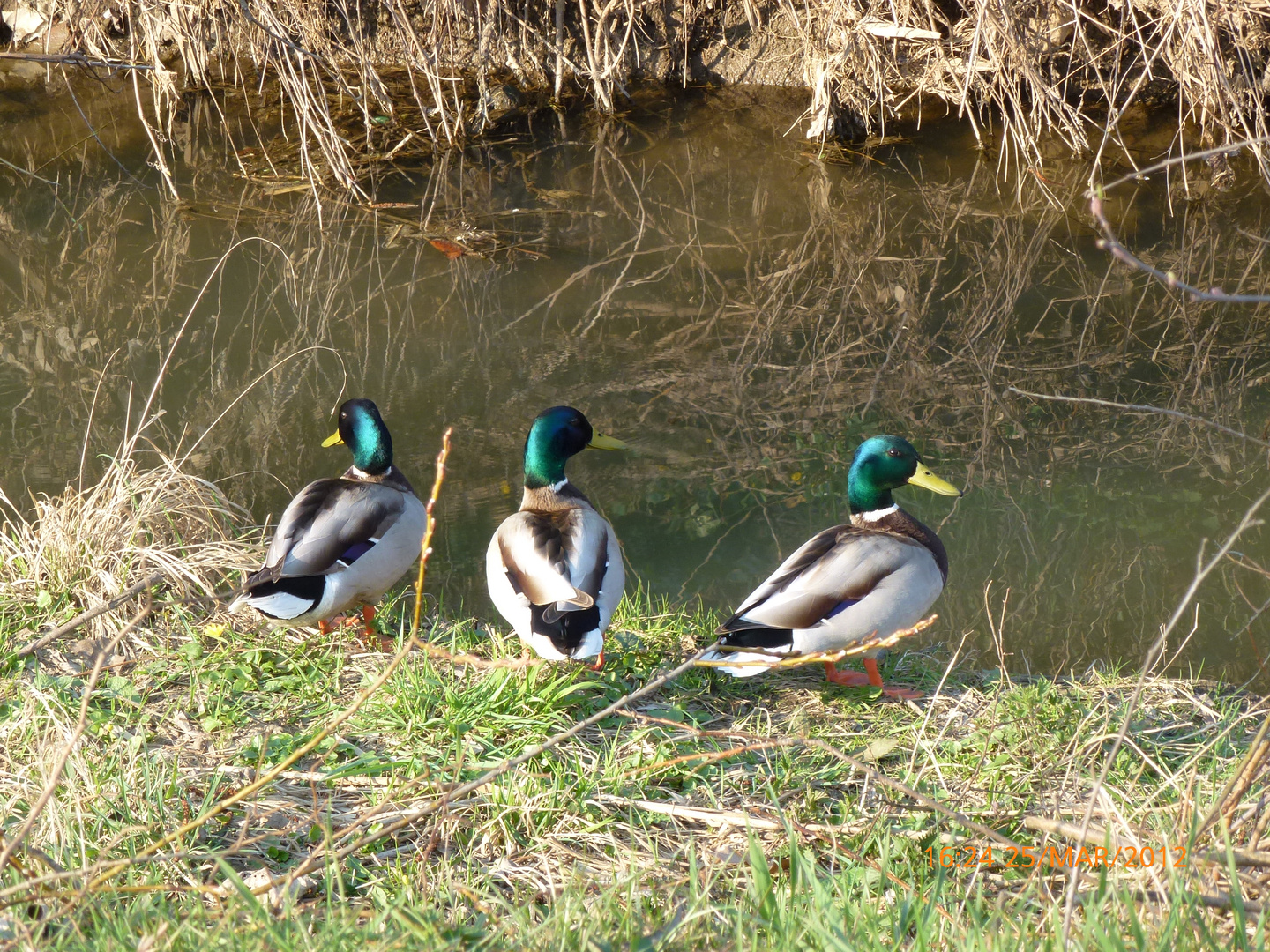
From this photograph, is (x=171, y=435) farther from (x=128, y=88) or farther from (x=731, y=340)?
(x=128, y=88)

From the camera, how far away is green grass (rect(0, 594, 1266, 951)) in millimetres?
2135

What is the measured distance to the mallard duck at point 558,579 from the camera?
3115 millimetres

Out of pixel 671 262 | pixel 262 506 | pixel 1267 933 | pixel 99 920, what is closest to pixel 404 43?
pixel 671 262

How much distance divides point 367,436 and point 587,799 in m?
1.88

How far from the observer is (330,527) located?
3551 millimetres

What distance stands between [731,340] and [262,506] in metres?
2.55

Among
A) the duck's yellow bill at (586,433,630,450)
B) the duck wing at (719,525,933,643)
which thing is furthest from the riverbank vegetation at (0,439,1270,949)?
the duck's yellow bill at (586,433,630,450)

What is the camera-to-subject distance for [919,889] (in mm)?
2395

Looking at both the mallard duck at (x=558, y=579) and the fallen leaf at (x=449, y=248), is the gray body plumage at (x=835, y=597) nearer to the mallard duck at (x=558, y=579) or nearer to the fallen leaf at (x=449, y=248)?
the mallard duck at (x=558, y=579)

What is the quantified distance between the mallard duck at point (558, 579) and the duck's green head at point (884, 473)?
2.92ft

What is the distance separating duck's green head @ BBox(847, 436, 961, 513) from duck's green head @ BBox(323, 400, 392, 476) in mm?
1594

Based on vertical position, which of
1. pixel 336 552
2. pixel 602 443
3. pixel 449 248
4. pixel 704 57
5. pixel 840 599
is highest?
pixel 704 57

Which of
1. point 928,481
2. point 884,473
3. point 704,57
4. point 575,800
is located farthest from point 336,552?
point 704,57
